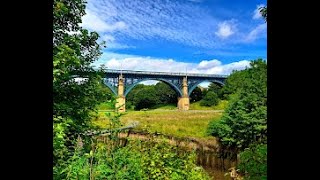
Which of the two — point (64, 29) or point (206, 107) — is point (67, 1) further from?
point (206, 107)

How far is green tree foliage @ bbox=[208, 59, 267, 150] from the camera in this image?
1582 cm

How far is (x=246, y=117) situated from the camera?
16.5 meters

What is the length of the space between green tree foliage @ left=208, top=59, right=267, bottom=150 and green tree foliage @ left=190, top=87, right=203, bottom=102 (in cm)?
3212

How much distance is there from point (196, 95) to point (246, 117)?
3627 cm

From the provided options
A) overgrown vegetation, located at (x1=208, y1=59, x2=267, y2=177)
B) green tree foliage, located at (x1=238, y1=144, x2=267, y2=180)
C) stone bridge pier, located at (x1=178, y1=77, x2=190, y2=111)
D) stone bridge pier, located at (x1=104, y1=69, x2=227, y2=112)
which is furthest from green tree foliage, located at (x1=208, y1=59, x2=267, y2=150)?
stone bridge pier, located at (x1=178, y1=77, x2=190, y2=111)

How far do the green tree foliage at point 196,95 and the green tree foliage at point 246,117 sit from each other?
32.1 metres

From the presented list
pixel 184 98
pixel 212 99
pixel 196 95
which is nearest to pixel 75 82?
pixel 212 99

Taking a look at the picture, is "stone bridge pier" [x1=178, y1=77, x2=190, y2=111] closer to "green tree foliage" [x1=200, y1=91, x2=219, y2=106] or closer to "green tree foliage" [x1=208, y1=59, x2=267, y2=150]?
"green tree foliage" [x1=200, y1=91, x2=219, y2=106]

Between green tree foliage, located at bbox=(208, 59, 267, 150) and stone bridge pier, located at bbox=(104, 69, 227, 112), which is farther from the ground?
stone bridge pier, located at bbox=(104, 69, 227, 112)

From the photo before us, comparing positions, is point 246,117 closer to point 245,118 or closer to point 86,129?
point 245,118
